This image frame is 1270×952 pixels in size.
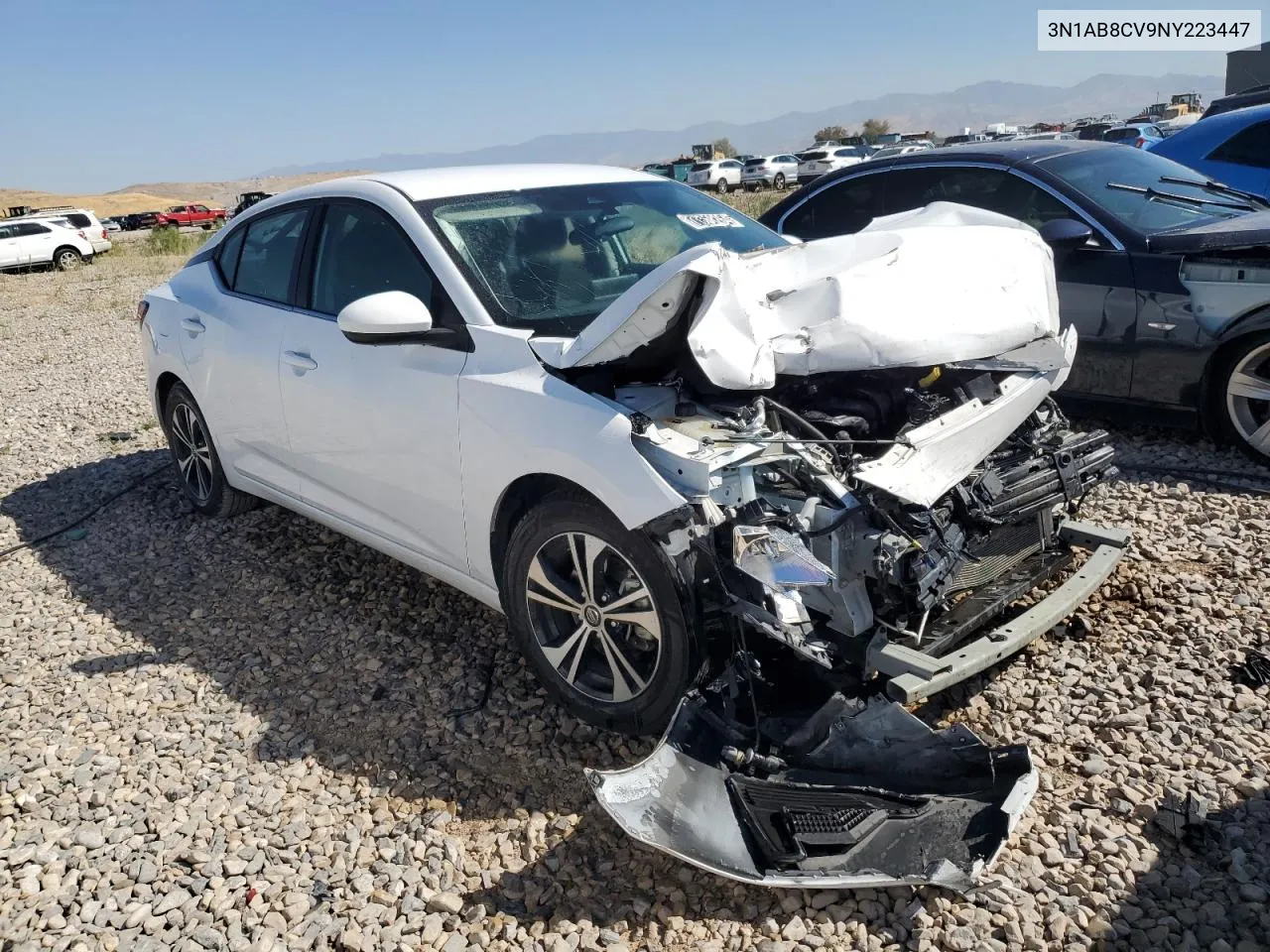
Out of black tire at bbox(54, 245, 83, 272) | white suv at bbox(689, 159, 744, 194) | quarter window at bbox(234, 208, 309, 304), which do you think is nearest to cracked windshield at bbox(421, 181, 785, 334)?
quarter window at bbox(234, 208, 309, 304)

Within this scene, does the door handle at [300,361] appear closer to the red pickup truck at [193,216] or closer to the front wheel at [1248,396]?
the front wheel at [1248,396]

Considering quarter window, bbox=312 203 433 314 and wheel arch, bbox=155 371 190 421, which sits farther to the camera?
wheel arch, bbox=155 371 190 421

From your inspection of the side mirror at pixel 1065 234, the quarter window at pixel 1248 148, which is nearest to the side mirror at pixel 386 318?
the side mirror at pixel 1065 234

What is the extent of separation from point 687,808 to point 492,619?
1775 mm

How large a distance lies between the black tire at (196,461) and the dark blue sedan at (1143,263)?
439cm

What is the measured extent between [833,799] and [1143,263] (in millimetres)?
3981

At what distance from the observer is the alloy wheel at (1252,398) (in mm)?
4969

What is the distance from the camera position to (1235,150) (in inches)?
312

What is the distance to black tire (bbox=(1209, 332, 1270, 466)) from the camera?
16.3 ft

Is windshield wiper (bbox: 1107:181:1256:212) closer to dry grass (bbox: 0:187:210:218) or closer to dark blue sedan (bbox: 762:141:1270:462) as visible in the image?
dark blue sedan (bbox: 762:141:1270:462)

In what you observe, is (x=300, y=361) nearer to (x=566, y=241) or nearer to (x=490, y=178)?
(x=490, y=178)

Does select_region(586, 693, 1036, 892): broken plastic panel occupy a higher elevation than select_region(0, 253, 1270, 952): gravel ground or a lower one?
higher

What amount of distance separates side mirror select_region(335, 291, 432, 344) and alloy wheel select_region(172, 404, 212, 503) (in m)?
2.38

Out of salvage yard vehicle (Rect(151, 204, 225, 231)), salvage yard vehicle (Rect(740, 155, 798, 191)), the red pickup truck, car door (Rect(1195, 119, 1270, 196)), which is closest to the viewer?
car door (Rect(1195, 119, 1270, 196))
